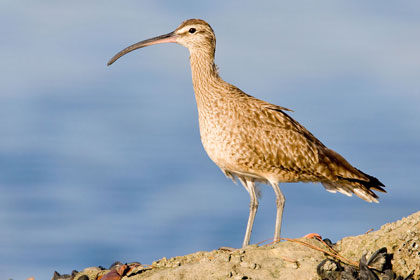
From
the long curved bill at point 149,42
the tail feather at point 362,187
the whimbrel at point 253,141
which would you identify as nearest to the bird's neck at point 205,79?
the whimbrel at point 253,141

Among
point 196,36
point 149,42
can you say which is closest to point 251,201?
point 196,36

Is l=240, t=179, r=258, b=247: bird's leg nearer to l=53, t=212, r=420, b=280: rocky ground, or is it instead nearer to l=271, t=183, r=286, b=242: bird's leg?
l=271, t=183, r=286, b=242: bird's leg

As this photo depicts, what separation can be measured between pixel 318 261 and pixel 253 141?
3.36m

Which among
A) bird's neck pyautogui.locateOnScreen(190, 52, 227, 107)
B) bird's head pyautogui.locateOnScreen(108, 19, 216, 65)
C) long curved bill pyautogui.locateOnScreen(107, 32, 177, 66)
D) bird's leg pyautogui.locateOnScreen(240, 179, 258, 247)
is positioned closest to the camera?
bird's neck pyautogui.locateOnScreen(190, 52, 227, 107)

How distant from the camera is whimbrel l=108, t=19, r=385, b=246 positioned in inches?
489

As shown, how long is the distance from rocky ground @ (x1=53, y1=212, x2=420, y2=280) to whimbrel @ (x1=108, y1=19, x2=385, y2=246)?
6.38 ft

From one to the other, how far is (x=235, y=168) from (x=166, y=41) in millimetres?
3715

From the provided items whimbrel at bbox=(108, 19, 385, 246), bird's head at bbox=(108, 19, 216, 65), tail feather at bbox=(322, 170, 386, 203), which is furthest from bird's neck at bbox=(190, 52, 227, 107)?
tail feather at bbox=(322, 170, 386, 203)

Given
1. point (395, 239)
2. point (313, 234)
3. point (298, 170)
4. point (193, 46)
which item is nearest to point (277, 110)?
point (298, 170)

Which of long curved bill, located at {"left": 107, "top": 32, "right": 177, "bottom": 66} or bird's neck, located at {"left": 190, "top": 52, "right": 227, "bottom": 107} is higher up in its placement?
long curved bill, located at {"left": 107, "top": 32, "right": 177, "bottom": 66}

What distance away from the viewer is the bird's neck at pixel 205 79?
13.1m

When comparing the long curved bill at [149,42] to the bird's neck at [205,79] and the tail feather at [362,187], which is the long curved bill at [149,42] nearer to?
the bird's neck at [205,79]

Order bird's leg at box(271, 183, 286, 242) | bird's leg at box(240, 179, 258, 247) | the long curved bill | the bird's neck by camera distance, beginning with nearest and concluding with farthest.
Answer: bird's leg at box(271, 183, 286, 242) < the bird's neck < bird's leg at box(240, 179, 258, 247) < the long curved bill

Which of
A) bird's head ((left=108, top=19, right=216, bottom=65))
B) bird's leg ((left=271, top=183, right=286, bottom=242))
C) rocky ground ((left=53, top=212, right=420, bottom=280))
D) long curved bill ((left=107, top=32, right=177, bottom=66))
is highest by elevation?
long curved bill ((left=107, top=32, right=177, bottom=66))
